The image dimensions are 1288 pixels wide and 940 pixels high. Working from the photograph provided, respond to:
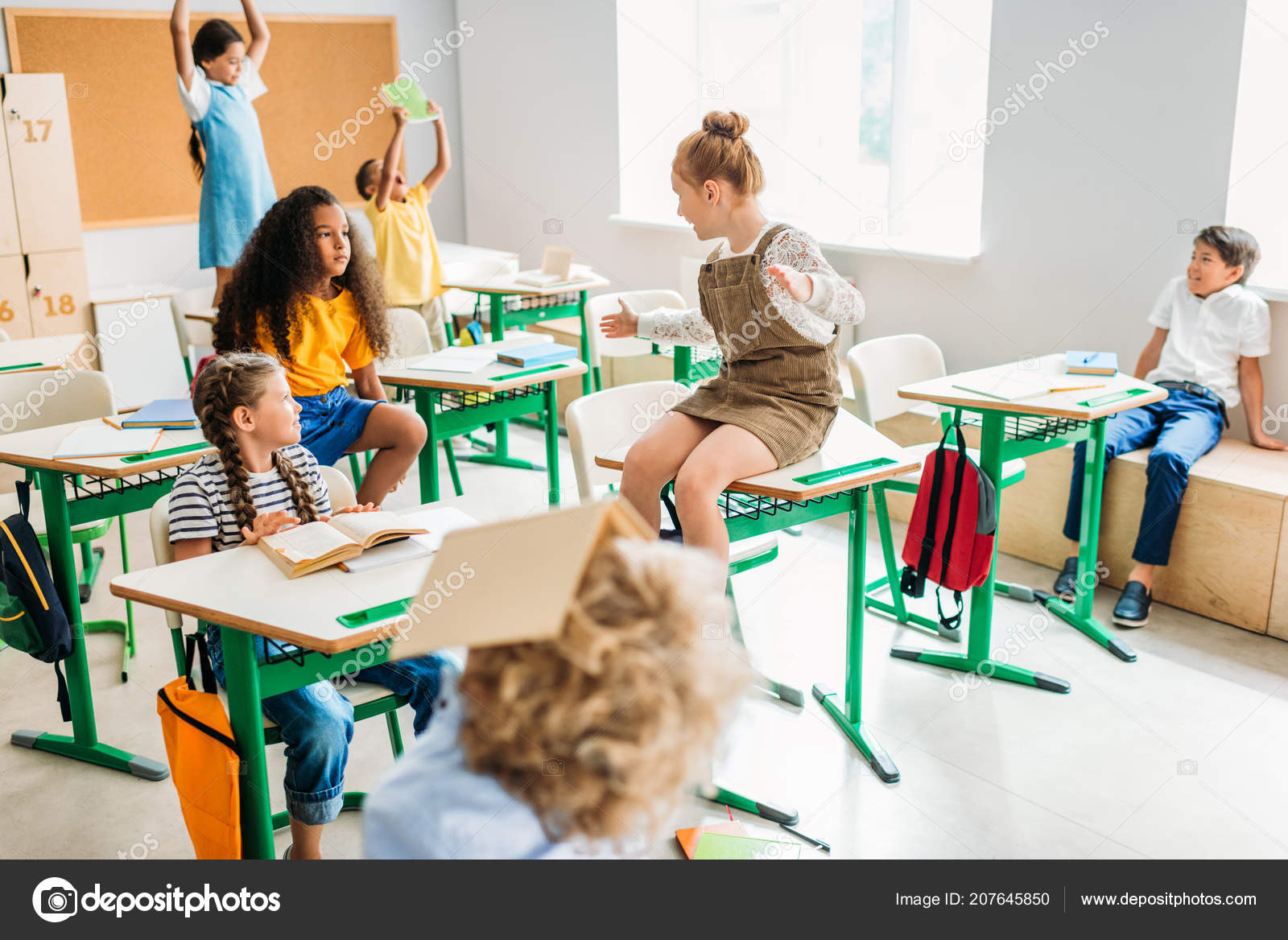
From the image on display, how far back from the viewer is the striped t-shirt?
6.73ft

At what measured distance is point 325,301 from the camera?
Answer: 10.5ft

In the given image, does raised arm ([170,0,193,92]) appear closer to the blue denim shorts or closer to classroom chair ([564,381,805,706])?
the blue denim shorts

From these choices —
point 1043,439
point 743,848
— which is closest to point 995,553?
point 1043,439

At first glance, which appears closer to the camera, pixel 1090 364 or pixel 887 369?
pixel 1090 364

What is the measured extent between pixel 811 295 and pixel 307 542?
1109 mm

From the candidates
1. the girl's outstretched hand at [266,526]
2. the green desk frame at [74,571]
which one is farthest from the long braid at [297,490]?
the green desk frame at [74,571]

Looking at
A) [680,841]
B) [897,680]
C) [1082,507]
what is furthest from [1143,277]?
[680,841]

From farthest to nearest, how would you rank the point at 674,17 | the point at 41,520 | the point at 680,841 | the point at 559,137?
the point at 559,137 < the point at 674,17 < the point at 41,520 < the point at 680,841

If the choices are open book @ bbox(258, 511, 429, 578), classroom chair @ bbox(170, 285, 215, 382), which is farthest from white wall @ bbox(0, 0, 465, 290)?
open book @ bbox(258, 511, 429, 578)

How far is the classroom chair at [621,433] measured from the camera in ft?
8.50

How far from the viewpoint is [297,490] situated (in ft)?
7.19

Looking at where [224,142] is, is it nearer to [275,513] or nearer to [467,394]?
[467,394]
